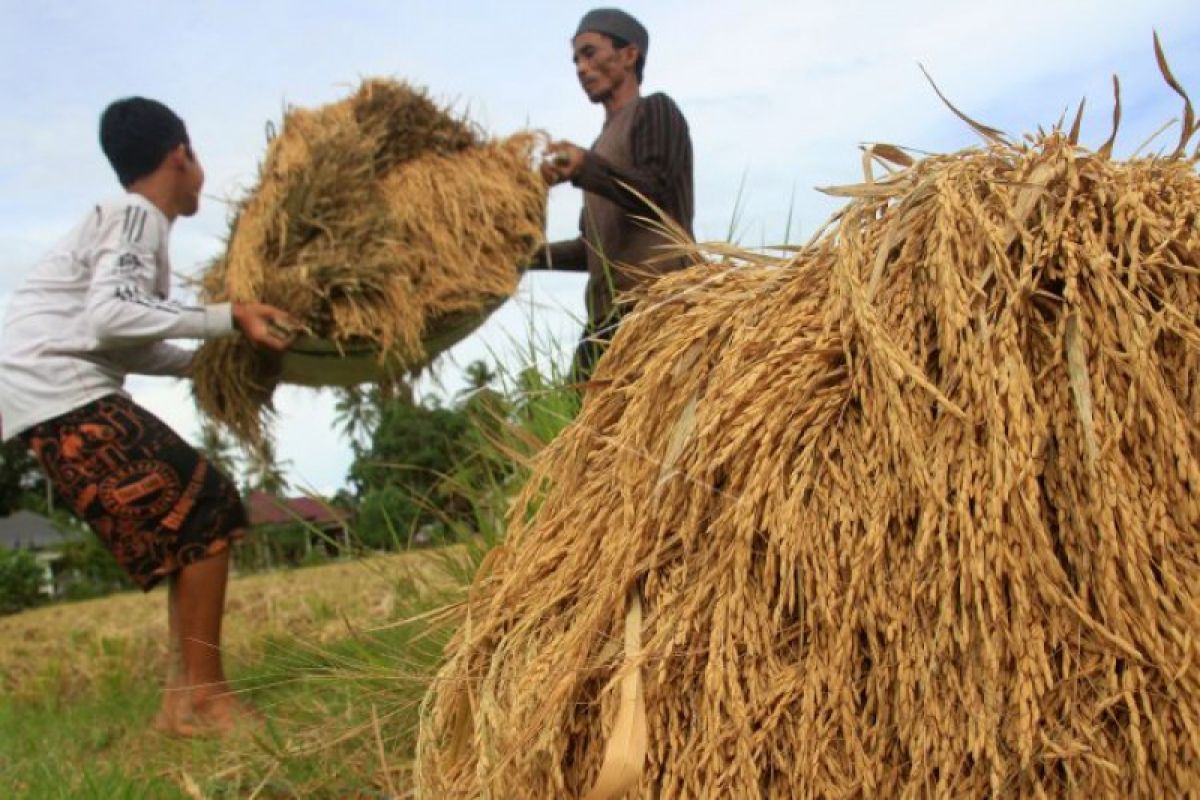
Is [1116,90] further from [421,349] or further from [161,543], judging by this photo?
[161,543]

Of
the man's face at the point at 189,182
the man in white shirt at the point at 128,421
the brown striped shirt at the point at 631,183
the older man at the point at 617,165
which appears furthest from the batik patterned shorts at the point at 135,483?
the brown striped shirt at the point at 631,183

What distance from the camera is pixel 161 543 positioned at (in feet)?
12.0

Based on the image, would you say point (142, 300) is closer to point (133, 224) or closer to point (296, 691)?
point (133, 224)

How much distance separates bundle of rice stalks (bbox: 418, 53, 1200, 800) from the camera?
1321 millimetres

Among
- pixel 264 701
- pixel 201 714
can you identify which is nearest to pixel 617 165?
pixel 264 701

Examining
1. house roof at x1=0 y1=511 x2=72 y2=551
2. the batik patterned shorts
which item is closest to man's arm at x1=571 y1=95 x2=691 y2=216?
the batik patterned shorts

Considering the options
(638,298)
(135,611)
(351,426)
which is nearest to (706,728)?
(638,298)

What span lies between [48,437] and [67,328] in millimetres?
375

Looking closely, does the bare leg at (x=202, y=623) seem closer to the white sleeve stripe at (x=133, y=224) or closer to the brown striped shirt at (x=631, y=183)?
the white sleeve stripe at (x=133, y=224)

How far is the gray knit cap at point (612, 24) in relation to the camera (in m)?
4.37

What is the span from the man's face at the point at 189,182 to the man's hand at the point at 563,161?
4.26 ft

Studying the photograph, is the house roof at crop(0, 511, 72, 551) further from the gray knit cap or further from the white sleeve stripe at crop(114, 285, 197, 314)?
the gray knit cap

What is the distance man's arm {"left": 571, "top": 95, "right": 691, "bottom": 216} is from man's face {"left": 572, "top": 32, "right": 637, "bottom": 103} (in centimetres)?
29

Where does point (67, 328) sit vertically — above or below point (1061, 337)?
above
